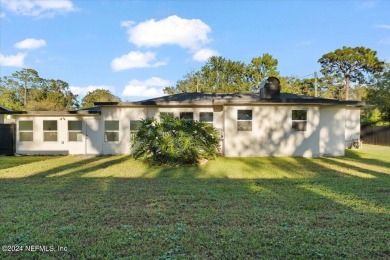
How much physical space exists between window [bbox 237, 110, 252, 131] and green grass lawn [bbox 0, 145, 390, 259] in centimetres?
589

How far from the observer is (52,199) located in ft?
18.4

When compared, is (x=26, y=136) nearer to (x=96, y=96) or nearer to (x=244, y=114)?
(x=244, y=114)

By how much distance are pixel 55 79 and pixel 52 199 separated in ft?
151

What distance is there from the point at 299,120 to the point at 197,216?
10.8 meters

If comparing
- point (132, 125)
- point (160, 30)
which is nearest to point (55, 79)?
point (160, 30)

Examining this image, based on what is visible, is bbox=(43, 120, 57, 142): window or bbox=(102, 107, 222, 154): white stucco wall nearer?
bbox=(102, 107, 222, 154): white stucco wall

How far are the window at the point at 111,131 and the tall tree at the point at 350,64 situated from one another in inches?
1371

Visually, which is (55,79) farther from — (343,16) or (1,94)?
(343,16)

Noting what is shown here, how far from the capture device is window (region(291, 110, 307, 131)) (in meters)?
13.9

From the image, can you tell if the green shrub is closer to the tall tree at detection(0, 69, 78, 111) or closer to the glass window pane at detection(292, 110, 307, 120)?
the glass window pane at detection(292, 110, 307, 120)

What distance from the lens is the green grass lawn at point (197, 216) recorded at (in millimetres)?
3262

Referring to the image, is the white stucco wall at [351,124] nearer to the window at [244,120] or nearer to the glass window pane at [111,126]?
the window at [244,120]

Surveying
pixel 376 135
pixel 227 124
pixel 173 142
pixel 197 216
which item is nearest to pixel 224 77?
pixel 376 135

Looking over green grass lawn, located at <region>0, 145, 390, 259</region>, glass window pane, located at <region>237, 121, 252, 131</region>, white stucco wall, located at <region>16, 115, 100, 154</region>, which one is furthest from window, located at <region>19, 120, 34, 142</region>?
glass window pane, located at <region>237, 121, 252, 131</region>
